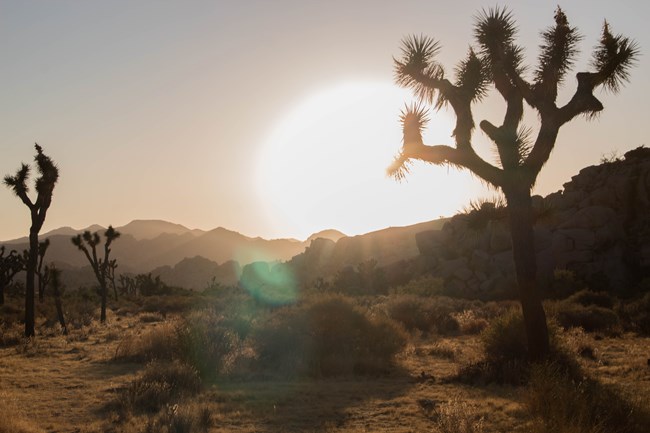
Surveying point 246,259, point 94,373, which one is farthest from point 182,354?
point 246,259

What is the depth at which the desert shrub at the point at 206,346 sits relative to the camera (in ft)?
39.7

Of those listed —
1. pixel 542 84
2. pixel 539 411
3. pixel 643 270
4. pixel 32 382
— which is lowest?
pixel 32 382

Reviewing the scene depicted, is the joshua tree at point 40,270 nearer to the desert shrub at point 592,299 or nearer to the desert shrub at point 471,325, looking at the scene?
the desert shrub at point 471,325

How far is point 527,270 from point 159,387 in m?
7.69

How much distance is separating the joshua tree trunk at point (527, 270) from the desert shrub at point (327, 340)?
3.38m

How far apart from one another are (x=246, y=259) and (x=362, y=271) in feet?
391

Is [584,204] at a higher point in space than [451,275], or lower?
higher

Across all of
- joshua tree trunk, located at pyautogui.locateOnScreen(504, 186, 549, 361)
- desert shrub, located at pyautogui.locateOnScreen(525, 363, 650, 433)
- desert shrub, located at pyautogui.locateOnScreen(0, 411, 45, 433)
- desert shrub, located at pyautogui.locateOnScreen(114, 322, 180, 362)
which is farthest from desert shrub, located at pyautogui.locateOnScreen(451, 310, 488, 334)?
desert shrub, located at pyautogui.locateOnScreen(0, 411, 45, 433)

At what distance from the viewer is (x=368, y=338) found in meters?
13.6

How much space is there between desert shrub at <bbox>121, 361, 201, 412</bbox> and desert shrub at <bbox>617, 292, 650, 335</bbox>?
13.8m

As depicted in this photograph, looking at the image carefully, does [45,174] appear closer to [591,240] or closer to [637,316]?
[637,316]

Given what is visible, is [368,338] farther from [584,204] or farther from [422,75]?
[584,204]

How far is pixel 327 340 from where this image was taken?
1348 centimetres

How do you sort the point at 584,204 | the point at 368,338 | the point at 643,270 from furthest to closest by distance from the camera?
the point at 584,204, the point at 643,270, the point at 368,338
